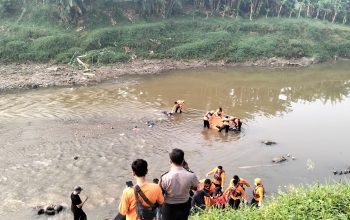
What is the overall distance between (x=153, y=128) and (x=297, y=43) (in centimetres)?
2531

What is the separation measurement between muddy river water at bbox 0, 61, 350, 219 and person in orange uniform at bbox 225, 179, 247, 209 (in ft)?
7.70

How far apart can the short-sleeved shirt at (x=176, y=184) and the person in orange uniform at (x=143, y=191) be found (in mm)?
244

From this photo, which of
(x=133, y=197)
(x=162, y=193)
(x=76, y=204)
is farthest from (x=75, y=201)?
(x=133, y=197)

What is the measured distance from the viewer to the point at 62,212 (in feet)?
38.5

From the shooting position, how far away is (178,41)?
3788 cm

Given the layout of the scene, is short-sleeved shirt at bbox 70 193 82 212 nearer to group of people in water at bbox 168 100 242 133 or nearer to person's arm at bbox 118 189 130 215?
person's arm at bbox 118 189 130 215

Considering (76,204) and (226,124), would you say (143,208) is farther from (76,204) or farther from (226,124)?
(226,124)

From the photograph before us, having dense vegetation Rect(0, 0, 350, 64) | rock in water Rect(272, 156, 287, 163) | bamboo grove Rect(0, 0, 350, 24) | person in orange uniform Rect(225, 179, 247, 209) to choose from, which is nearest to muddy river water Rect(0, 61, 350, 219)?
rock in water Rect(272, 156, 287, 163)

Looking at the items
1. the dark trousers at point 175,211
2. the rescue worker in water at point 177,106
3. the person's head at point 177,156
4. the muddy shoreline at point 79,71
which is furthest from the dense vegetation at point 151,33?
the person's head at point 177,156

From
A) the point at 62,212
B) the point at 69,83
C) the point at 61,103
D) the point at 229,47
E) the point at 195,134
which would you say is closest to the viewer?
the point at 62,212

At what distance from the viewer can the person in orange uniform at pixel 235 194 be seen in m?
11.2

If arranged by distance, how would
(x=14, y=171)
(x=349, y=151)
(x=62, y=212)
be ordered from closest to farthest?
(x=62, y=212) → (x=14, y=171) → (x=349, y=151)

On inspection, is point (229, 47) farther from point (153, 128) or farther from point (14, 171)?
point (14, 171)

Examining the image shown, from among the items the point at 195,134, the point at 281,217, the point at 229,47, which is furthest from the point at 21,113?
→ the point at 229,47
